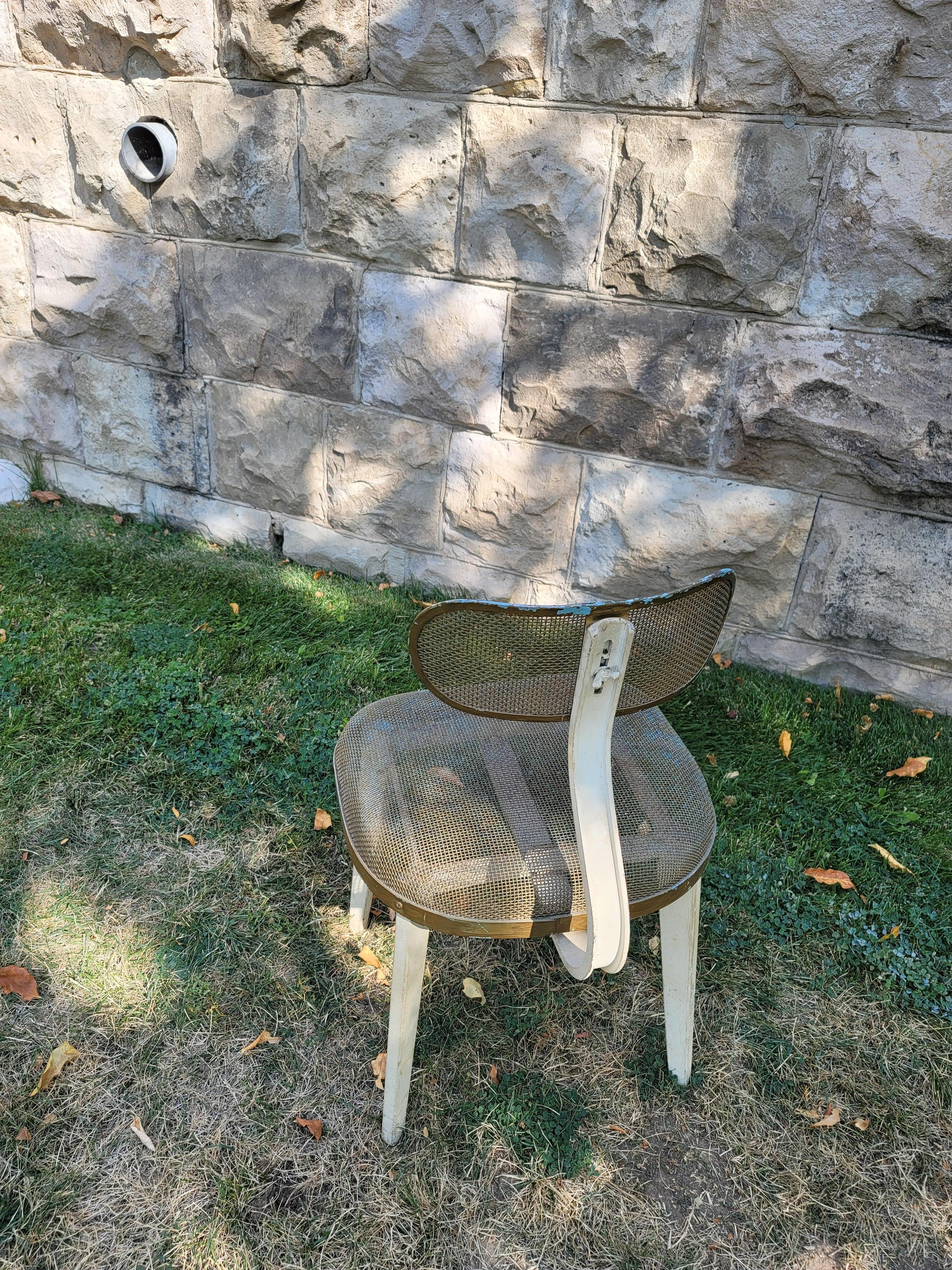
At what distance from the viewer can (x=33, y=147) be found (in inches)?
131

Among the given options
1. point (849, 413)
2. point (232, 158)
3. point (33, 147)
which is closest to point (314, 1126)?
point (849, 413)

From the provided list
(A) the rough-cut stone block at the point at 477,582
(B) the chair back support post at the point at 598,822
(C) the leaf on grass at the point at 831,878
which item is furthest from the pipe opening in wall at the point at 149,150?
(C) the leaf on grass at the point at 831,878

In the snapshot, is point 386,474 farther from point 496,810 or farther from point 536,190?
point 496,810

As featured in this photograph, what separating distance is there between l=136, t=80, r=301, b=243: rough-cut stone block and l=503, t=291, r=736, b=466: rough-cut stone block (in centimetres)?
91

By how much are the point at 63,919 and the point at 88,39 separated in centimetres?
290

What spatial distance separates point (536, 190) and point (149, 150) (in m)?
1.50

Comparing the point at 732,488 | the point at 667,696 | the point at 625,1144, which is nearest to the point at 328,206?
the point at 732,488

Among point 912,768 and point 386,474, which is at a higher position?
point 386,474

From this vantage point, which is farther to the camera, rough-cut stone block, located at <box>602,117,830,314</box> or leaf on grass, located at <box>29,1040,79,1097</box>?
rough-cut stone block, located at <box>602,117,830,314</box>

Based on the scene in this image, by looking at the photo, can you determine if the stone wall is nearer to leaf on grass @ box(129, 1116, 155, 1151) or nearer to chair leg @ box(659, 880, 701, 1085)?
chair leg @ box(659, 880, 701, 1085)

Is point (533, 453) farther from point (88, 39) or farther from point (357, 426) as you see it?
point (88, 39)

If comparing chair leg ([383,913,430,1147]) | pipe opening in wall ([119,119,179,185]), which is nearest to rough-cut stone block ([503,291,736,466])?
pipe opening in wall ([119,119,179,185])

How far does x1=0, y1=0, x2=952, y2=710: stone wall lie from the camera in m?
2.33

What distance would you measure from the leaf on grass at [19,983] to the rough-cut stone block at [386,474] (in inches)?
73.4
